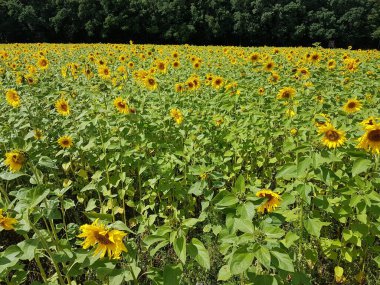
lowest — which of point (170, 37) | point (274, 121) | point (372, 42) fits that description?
point (372, 42)

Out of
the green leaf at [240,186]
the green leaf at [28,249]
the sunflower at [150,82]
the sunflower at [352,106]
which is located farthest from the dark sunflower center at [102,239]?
the sunflower at [150,82]

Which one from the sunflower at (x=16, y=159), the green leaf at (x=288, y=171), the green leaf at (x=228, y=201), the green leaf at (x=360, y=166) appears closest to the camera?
the green leaf at (x=228, y=201)

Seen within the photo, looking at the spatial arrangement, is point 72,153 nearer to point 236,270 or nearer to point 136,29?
point 236,270

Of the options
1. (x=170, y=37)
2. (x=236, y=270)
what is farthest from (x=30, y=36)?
(x=236, y=270)

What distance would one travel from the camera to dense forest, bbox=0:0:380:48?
3431 cm

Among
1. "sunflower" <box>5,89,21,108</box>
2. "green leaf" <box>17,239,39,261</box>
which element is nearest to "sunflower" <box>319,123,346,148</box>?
"green leaf" <box>17,239,39,261</box>

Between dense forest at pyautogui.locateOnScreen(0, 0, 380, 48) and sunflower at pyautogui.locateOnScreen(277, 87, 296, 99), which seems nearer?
sunflower at pyautogui.locateOnScreen(277, 87, 296, 99)

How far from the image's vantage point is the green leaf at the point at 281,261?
150 centimetres

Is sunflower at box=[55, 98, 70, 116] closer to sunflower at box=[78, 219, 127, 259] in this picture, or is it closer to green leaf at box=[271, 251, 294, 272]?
sunflower at box=[78, 219, 127, 259]

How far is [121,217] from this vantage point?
Answer: 3492 millimetres

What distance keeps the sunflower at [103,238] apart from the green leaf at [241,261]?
0.46 meters

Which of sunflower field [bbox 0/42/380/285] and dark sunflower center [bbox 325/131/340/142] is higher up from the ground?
dark sunflower center [bbox 325/131/340/142]

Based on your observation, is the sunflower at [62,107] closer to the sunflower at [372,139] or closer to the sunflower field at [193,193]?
the sunflower field at [193,193]

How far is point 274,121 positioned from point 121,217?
2.01m
